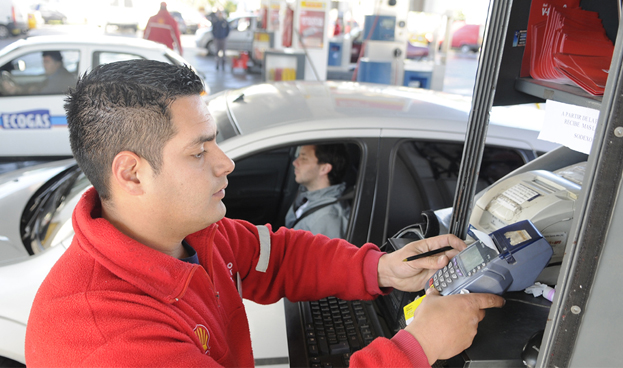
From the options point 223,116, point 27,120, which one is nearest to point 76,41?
point 27,120

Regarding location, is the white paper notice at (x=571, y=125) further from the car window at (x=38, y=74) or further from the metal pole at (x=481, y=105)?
the car window at (x=38, y=74)

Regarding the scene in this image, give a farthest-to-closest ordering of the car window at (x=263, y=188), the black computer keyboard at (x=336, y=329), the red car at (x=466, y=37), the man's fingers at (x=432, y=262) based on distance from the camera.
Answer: the red car at (x=466, y=37) < the car window at (x=263, y=188) < the black computer keyboard at (x=336, y=329) < the man's fingers at (x=432, y=262)

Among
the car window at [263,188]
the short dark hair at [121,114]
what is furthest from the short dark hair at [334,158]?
the short dark hair at [121,114]

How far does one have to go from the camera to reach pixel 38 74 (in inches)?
214

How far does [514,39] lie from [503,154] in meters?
1.49

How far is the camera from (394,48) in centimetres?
825

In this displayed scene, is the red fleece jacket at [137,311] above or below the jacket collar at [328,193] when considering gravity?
above

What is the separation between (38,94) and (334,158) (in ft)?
13.2

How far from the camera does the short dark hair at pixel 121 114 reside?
1.16 meters

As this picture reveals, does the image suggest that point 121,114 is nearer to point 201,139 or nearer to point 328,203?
point 201,139

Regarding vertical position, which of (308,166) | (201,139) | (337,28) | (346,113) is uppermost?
(337,28)

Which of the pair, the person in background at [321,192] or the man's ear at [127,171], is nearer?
the man's ear at [127,171]

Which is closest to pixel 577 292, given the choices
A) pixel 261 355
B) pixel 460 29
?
pixel 261 355

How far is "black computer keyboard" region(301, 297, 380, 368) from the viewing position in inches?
61.1
